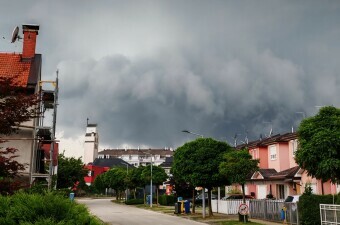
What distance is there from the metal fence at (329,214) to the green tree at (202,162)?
10.5 meters

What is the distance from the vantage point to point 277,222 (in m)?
25.8

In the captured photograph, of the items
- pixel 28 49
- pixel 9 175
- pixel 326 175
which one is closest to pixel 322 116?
pixel 326 175

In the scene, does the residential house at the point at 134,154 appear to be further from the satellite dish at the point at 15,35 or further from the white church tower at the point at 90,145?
the satellite dish at the point at 15,35

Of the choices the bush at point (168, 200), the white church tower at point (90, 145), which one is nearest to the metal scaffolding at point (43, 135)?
the bush at point (168, 200)

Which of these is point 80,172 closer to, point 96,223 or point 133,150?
point 96,223

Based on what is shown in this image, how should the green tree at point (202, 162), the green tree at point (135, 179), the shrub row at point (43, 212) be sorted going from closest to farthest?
1. the shrub row at point (43, 212)
2. the green tree at point (202, 162)
3. the green tree at point (135, 179)

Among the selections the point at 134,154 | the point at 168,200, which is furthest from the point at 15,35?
the point at 134,154

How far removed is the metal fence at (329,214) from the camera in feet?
60.4

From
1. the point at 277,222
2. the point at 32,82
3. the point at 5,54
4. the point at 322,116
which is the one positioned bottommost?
the point at 277,222

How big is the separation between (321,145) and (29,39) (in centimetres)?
2106

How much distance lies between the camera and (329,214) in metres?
19.2

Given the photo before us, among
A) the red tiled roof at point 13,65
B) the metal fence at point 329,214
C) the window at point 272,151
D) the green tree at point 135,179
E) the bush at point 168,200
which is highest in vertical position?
the red tiled roof at point 13,65

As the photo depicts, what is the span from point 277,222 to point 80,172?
148 ft

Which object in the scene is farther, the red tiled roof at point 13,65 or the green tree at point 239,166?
the red tiled roof at point 13,65
